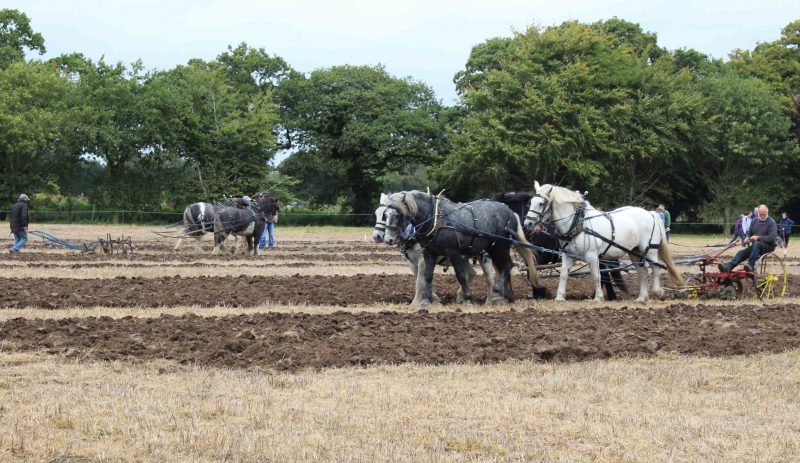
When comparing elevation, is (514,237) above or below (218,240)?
above

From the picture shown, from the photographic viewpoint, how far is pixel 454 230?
54.5 ft

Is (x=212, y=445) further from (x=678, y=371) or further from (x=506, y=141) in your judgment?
(x=506, y=141)

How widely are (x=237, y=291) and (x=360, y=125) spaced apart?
151 ft

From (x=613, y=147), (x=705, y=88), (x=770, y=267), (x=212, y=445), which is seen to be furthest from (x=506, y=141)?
(x=212, y=445)

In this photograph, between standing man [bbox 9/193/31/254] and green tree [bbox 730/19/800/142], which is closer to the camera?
standing man [bbox 9/193/31/254]

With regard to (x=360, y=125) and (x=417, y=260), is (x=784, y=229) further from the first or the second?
(x=360, y=125)

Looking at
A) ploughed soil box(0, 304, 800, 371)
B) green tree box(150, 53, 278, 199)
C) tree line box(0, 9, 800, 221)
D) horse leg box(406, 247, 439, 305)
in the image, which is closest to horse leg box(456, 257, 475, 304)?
horse leg box(406, 247, 439, 305)

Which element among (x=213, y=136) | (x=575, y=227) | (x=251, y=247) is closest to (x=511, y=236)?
(x=575, y=227)

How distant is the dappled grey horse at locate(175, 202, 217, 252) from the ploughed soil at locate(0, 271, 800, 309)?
9452 millimetres

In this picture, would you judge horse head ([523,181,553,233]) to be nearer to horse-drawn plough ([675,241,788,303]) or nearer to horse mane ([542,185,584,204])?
horse mane ([542,185,584,204])

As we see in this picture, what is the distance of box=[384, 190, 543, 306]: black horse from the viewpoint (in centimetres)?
1653

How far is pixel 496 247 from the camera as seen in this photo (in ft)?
56.8

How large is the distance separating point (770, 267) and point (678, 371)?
20161 mm

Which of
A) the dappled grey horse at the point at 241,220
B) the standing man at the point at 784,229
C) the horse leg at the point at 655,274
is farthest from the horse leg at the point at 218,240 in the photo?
the standing man at the point at 784,229
